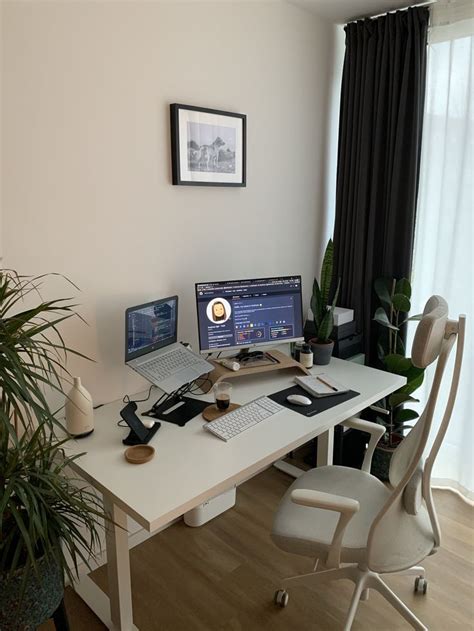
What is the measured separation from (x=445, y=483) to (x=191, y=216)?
6.77 feet

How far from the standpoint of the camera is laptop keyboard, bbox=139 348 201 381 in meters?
1.90

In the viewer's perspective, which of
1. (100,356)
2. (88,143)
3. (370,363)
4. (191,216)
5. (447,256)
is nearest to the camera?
(88,143)

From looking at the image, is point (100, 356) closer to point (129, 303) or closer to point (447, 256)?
point (129, 303)

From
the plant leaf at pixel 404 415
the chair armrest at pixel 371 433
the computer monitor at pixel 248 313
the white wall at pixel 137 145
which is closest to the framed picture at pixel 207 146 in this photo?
the white wall at pixel 137 145

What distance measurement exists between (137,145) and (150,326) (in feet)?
2.47

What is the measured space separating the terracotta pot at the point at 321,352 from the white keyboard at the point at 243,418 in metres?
0.52

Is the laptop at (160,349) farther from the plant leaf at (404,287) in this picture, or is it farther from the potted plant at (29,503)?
the plant leaf at (404,287)

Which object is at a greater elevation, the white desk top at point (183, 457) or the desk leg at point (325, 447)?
the white desk top at point (183, 457)

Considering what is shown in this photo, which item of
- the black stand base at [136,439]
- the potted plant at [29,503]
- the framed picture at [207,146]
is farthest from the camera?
the framed picture at [207,146]

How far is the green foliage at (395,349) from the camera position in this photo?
8.14 ft

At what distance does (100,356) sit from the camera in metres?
1.97

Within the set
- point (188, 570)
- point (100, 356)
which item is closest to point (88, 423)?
point (100, 356)

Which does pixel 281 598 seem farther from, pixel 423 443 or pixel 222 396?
pixel 423 443

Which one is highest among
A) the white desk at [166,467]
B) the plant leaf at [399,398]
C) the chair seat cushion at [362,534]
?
the white desk at [166,467]
